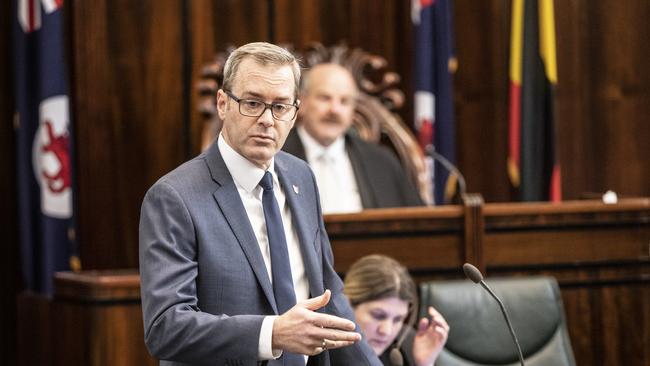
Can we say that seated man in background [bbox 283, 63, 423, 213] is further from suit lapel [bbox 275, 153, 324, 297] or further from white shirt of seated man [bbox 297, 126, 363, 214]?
suit lapel [bbox 275, 153, 324, 297]

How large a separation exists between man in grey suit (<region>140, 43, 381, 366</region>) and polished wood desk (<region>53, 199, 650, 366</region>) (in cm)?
204

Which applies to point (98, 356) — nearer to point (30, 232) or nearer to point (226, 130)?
point (30, 232)

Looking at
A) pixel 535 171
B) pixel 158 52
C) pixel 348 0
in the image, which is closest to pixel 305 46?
pixel 348 0

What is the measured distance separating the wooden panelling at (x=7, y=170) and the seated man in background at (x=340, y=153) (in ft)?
4.54

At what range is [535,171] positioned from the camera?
21.5ft

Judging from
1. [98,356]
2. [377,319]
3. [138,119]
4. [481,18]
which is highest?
[481,18]

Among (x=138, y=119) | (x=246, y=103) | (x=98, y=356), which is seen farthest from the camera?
(x=138, y=119)

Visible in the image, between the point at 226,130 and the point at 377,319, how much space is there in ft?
3.84

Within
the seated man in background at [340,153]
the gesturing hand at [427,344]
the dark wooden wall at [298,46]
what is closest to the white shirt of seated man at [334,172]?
the seated man in background at [340,153]

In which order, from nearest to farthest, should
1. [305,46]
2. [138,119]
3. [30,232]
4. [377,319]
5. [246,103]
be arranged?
[246,103], [377,319], [30,232], [138,119], [305,46]

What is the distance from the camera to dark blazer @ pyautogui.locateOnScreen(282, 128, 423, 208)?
5.64m

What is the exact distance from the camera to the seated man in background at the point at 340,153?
5570mm

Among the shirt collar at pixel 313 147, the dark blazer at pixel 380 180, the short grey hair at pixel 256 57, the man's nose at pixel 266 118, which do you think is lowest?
the dark blazer at pixel 380 180

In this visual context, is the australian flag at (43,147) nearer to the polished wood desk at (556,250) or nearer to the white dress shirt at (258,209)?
the polished wood desk at (556,250)
